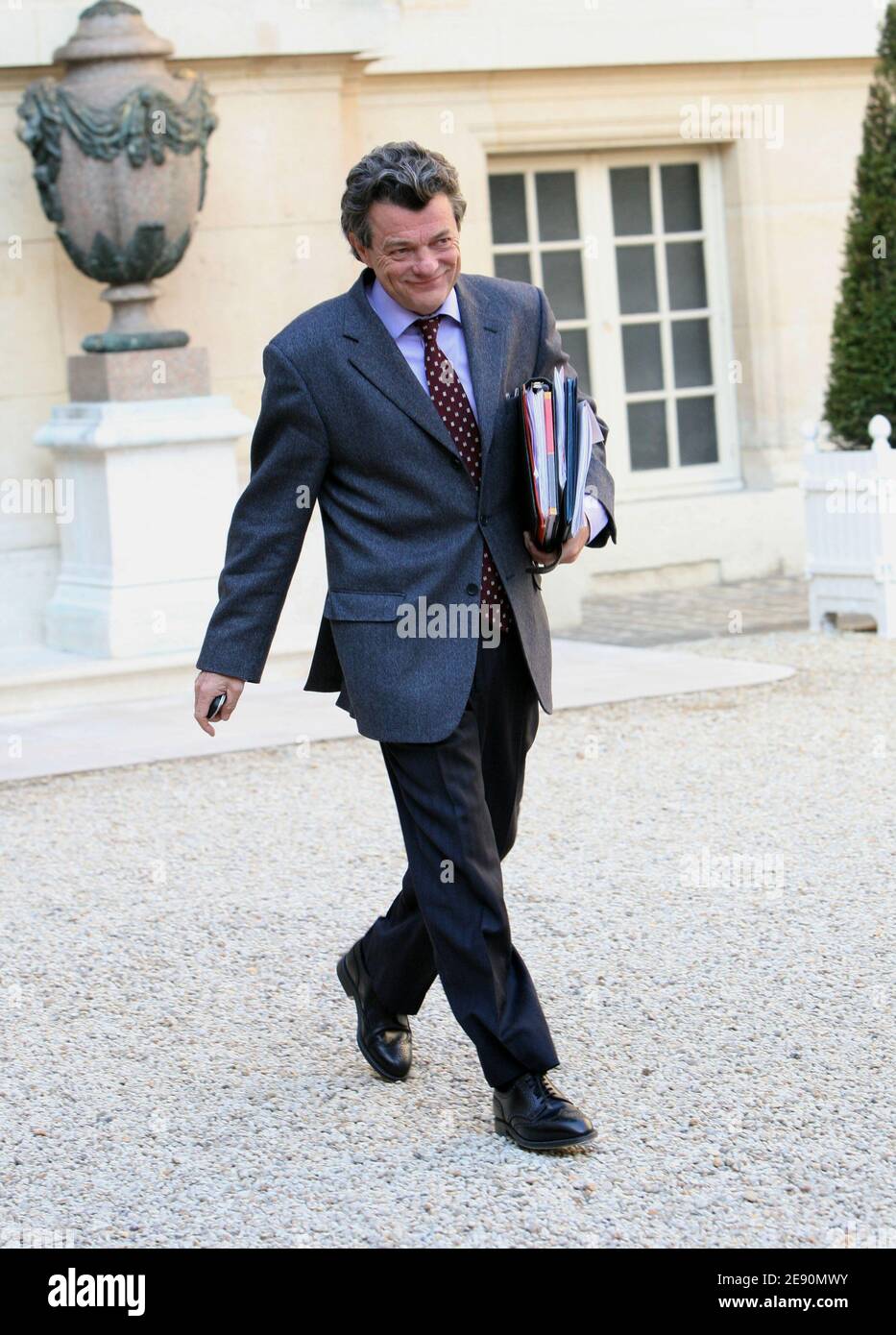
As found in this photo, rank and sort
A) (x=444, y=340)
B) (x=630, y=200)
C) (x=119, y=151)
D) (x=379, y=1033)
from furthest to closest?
(x=630, y=200) → (x=119, y=151) → (x=379, y=1033) → (x=444, y=340)

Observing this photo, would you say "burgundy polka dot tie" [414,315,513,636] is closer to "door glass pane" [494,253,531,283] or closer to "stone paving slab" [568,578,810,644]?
"stone paving slab" [568,578,810,644]

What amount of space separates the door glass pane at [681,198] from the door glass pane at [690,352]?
0.59 metres

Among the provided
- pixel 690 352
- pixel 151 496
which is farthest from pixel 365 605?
pixel 690 352

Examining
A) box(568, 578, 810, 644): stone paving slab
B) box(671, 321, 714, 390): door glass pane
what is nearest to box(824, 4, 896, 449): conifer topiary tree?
box(568, 578, 810, 644): stone paving slab

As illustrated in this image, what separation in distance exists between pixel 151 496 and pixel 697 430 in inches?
176

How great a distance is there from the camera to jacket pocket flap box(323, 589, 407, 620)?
139 inches

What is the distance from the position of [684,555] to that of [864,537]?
2.64m

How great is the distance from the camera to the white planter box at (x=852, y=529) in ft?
30.1

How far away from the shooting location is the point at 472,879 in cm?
353

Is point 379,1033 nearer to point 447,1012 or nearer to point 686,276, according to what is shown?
point 447,1012

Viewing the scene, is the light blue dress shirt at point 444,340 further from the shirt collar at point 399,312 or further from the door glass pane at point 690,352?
the door glass pane at point 690,352

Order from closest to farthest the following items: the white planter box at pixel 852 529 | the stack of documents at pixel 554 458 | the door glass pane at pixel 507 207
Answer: the stack of documents at pixel 554 458, the white planter box at pixel 852 529, the door glass pane at pixel 507 207

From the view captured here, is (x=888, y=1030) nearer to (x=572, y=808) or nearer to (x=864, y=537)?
(x=572, y=808)

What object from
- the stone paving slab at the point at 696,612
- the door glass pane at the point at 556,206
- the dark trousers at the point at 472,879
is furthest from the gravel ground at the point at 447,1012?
the door glass pane at the point at 556,206
